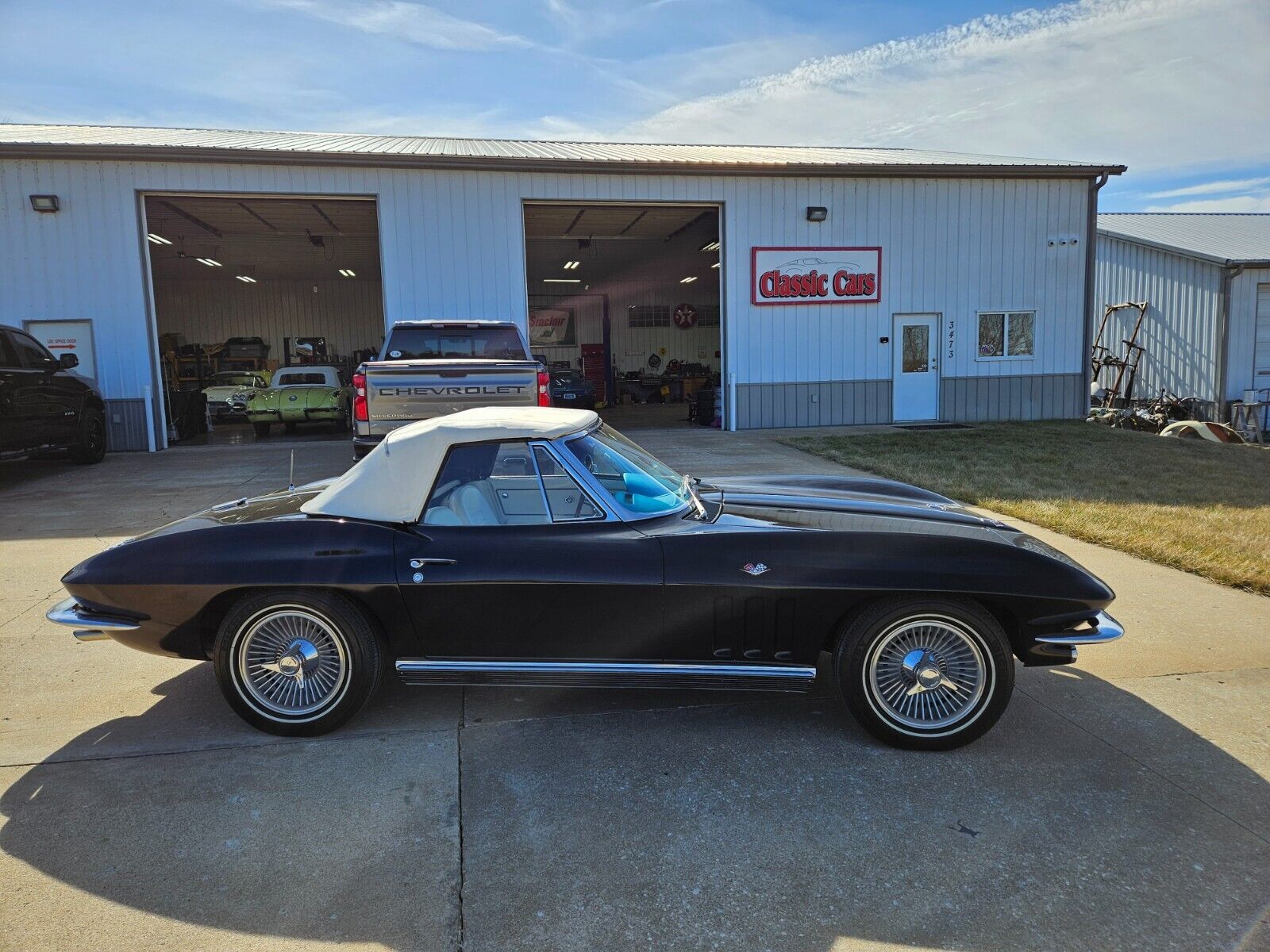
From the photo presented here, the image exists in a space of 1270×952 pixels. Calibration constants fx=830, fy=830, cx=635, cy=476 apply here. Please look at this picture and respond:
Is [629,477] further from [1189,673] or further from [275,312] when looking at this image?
[275,312]

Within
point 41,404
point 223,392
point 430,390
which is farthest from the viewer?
point 223,392

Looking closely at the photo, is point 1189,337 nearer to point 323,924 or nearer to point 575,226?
point 575,226

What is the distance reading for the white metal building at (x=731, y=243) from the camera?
14062 millimetres

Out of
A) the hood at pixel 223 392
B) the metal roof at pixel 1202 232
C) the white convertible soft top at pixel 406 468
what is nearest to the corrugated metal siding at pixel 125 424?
the hood at pixel 223 392

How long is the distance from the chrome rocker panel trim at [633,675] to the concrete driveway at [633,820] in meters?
0.27

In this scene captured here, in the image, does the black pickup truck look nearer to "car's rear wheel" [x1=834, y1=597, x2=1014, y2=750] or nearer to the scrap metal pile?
"car's rear wheel" [x1=834, y1=597, x2=1014, y2=750]

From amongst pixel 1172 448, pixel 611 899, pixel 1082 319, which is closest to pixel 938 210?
pixel 1082 319

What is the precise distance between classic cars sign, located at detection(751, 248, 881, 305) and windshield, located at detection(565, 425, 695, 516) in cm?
1300

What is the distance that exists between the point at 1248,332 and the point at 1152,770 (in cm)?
2322

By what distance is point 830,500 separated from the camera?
3961 mm

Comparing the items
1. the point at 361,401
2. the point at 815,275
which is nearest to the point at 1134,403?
the point at 815,275

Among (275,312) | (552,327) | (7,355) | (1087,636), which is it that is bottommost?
(1087,636)

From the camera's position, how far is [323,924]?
2.34 m

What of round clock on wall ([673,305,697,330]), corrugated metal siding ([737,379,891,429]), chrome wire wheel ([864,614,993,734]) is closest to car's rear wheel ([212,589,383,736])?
chrome wire wheel ([864,614,993,734])
